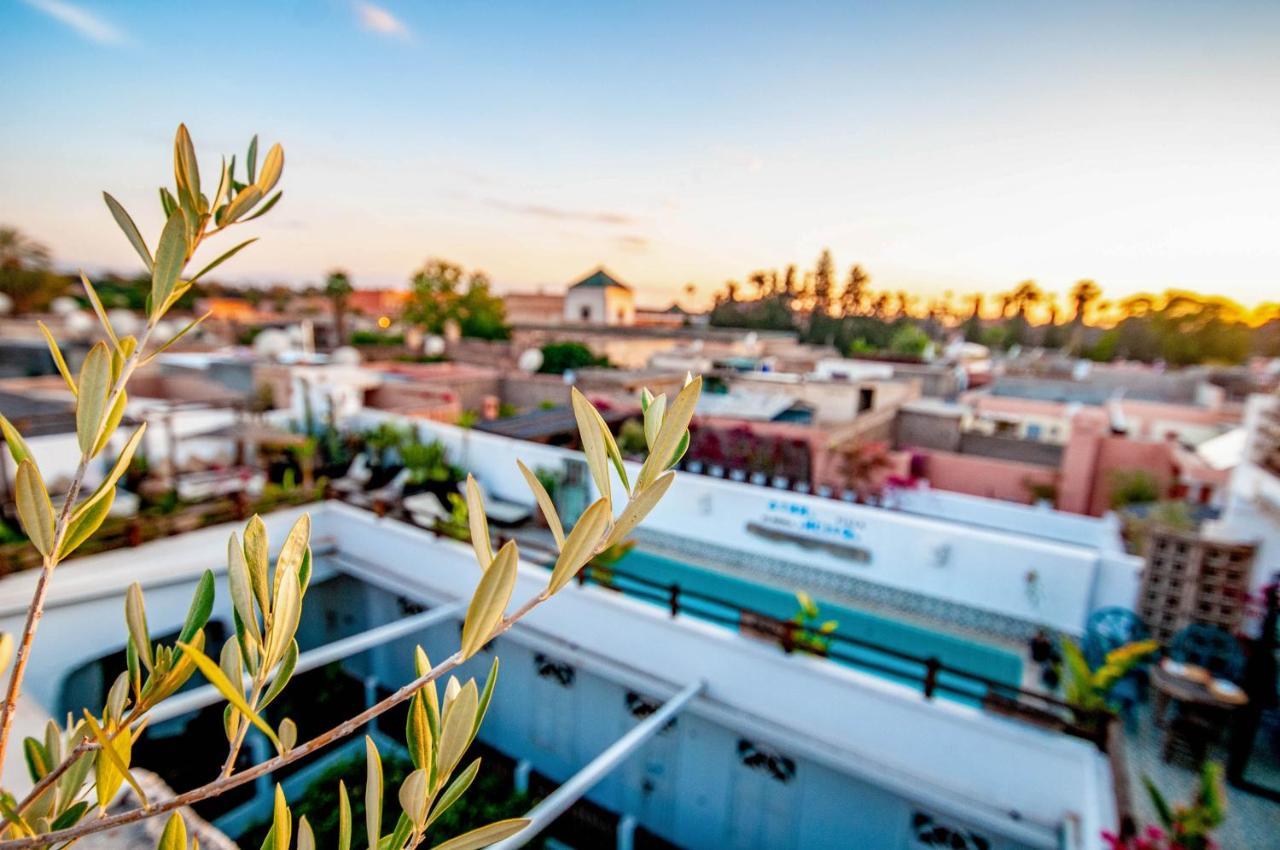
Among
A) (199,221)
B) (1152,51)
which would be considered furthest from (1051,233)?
(199,221)

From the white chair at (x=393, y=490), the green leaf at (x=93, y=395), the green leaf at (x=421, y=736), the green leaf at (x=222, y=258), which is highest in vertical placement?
the green leaf at (x=222, y=258)

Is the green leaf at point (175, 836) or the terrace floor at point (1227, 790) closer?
the green leaf at point (175, 836)

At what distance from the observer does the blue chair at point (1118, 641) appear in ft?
16.8

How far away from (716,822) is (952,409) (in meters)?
10.5

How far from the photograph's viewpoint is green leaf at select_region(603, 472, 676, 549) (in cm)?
72

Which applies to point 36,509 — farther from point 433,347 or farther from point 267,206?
point 433,347

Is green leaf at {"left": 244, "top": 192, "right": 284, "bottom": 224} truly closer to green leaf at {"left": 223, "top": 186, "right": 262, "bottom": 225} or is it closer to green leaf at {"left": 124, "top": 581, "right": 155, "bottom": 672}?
green leaf at {"left": 223, "top": 186, "right": 262, "bottom": 225}

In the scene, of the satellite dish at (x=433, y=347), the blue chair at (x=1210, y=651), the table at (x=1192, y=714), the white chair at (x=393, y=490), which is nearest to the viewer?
the table at (x=1192, y=714)

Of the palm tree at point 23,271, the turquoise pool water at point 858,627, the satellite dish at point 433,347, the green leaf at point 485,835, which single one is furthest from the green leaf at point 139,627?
the palm tree at point 23,271

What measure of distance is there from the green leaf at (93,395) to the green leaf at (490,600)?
51 centimetres

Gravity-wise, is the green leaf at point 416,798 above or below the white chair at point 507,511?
above

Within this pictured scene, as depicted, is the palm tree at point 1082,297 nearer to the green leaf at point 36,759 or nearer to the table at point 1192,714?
the table at point 1192,714

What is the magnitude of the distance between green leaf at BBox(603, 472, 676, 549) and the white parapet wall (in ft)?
18.3

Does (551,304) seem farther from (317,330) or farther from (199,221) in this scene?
(199,221)
